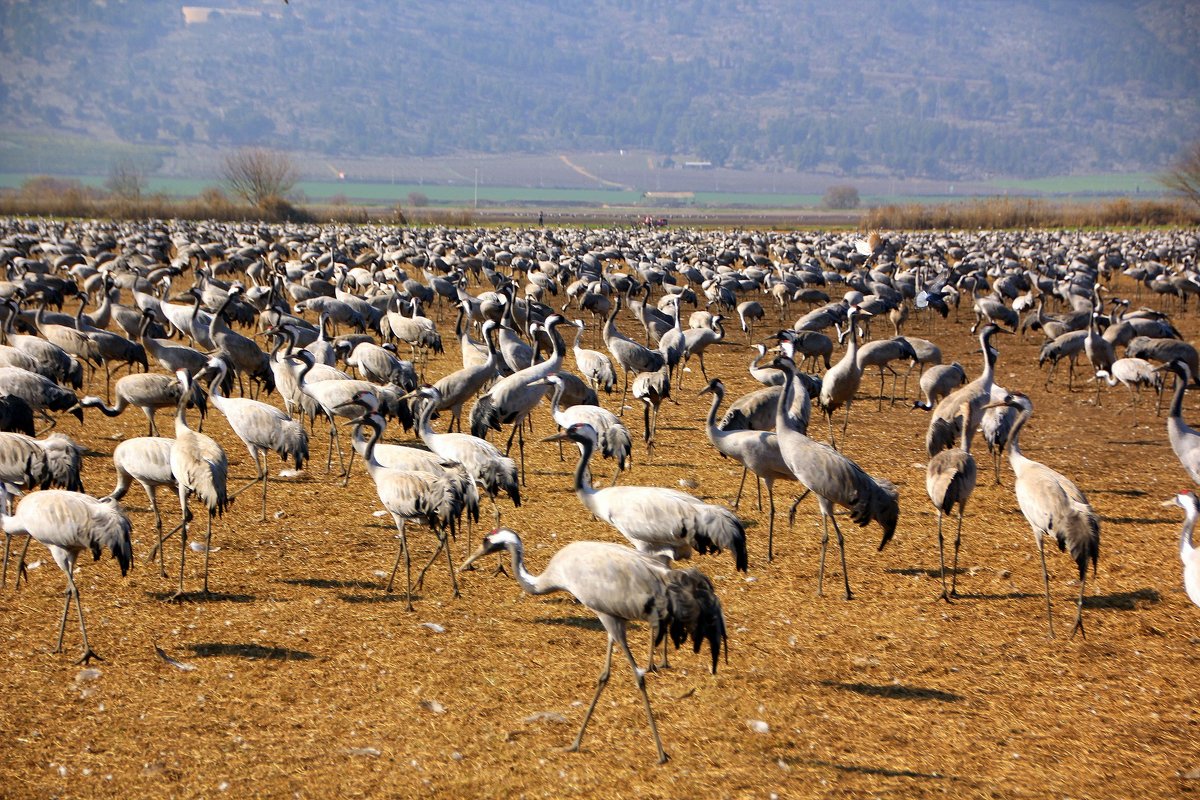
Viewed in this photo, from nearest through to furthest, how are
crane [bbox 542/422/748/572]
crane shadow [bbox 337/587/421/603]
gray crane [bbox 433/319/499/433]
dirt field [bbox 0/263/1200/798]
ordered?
dirt field [bbox 0/263/1200/798]
crane [bbox 542/422/748/572]
crane shadow [bbox 337/587/421/603]
gray crane [bbox 433/319/499/433]

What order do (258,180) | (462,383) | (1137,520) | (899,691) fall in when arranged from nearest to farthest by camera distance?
(899,691) < (1137,520) < (462,383) < (258,180)

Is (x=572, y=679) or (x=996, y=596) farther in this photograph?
(x=996, y=596)

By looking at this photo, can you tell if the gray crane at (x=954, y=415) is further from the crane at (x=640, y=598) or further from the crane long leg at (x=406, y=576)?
the crane long leg at (x=406, y=576)

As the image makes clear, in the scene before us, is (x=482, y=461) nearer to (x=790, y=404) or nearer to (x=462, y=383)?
(x=790, y=404)

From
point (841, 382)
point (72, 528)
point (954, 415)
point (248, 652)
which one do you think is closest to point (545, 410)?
point (841, 382)

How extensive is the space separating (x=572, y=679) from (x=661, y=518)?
3.96 feet

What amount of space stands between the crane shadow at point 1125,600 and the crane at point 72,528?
7.01 metres

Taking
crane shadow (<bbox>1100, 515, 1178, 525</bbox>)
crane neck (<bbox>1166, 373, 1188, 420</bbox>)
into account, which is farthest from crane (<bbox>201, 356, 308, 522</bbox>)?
crane neck (<bbox>1166, 373, 1188, 420</bbox>)

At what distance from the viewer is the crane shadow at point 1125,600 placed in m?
8.01

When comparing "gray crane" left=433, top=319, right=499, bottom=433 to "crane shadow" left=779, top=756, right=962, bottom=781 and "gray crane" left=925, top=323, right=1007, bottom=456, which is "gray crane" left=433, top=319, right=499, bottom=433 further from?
"crane shadow" left=779, top=756, right=962, bottom=781

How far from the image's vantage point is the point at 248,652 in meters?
6.90

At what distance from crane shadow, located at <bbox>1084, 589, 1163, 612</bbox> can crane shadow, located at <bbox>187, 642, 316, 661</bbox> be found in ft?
19.2

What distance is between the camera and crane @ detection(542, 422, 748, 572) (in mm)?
7035

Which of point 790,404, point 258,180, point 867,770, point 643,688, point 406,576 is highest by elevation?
point 258,180
